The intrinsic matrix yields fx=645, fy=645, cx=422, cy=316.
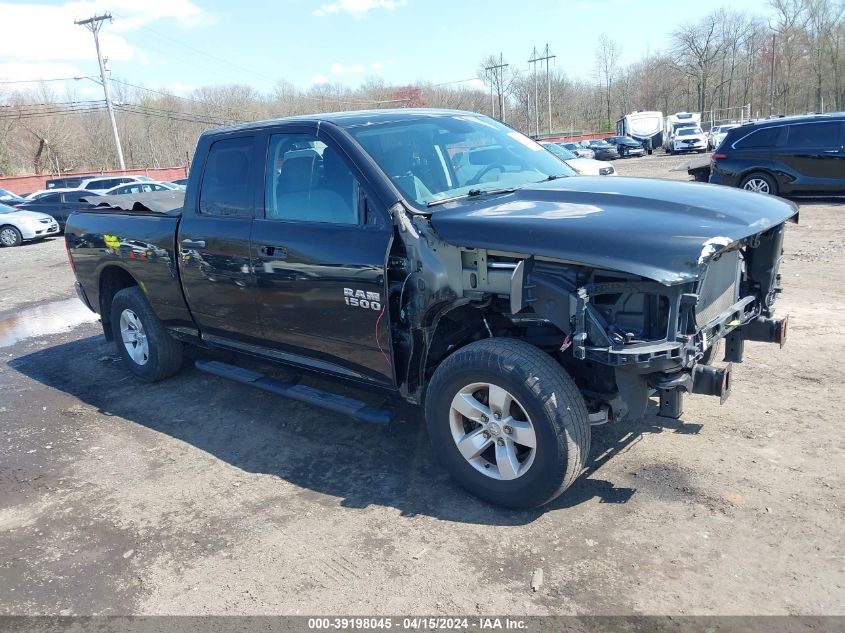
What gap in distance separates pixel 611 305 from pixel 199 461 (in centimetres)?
284

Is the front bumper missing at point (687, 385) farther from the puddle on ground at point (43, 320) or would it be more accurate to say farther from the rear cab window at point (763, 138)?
the rear cab window at point (763, 138)

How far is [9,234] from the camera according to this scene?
1811 centimetres

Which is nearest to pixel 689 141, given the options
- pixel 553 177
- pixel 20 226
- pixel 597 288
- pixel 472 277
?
pixel 20 226

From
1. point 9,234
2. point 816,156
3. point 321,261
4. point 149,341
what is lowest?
point 149,341

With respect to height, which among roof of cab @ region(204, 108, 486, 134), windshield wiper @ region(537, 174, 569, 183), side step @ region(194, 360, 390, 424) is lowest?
side step @ region(194, 360, 390, 424)

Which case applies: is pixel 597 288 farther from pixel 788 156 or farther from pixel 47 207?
pixel 47 207

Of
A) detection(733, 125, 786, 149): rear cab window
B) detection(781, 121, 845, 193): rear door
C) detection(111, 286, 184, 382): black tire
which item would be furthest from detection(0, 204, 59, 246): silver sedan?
detection(781, 121, 845, 193): rear door

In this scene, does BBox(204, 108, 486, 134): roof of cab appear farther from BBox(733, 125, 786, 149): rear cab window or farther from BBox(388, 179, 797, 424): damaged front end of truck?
BBox(733, 125, 786, 149): rear cab window

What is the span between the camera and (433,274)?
11.0ft

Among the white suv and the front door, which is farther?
the white suv

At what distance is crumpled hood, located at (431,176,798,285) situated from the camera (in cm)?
280

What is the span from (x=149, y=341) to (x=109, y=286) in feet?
3.01

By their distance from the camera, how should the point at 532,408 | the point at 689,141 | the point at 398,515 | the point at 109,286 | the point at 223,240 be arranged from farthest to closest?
the point at 689,141, the point at 109,286, the point at 223,240, the point at 398,515, the point at 532,408

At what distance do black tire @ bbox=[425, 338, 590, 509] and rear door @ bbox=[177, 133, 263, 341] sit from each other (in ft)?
5.66
